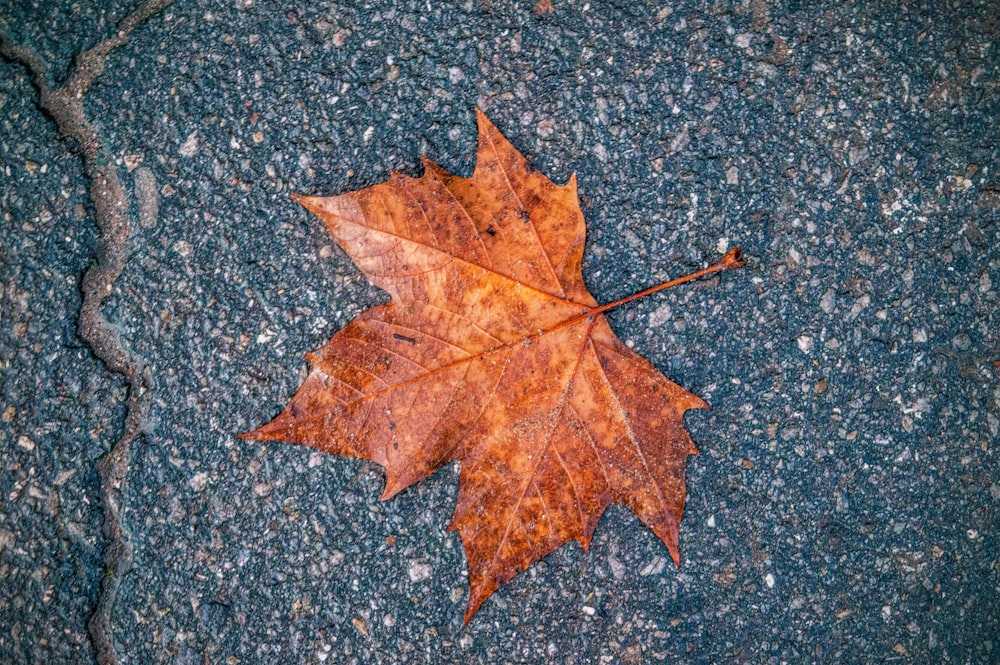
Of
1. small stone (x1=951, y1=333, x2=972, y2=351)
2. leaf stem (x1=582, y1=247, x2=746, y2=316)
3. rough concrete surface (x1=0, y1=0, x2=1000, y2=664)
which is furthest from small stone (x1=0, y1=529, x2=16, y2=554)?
small stone (x1=951, y1=333, x2=972, y2=351)

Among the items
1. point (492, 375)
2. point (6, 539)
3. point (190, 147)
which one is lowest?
point (6, 539)

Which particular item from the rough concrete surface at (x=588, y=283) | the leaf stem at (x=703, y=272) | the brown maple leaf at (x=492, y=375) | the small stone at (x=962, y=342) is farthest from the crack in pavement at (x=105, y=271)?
the small stone at (x=962, y=342)

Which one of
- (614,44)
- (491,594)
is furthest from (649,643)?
(614,44)

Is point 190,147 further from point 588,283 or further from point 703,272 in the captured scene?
point 703,272

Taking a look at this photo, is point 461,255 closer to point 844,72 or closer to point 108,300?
point 108,300

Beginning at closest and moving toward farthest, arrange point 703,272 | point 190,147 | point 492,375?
point 492,375 → point 703,272 → point 190,147

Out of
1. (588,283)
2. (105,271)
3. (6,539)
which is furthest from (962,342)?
(6,539)

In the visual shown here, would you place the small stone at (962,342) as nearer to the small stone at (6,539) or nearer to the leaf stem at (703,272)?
the leaf stem at (703,272)
